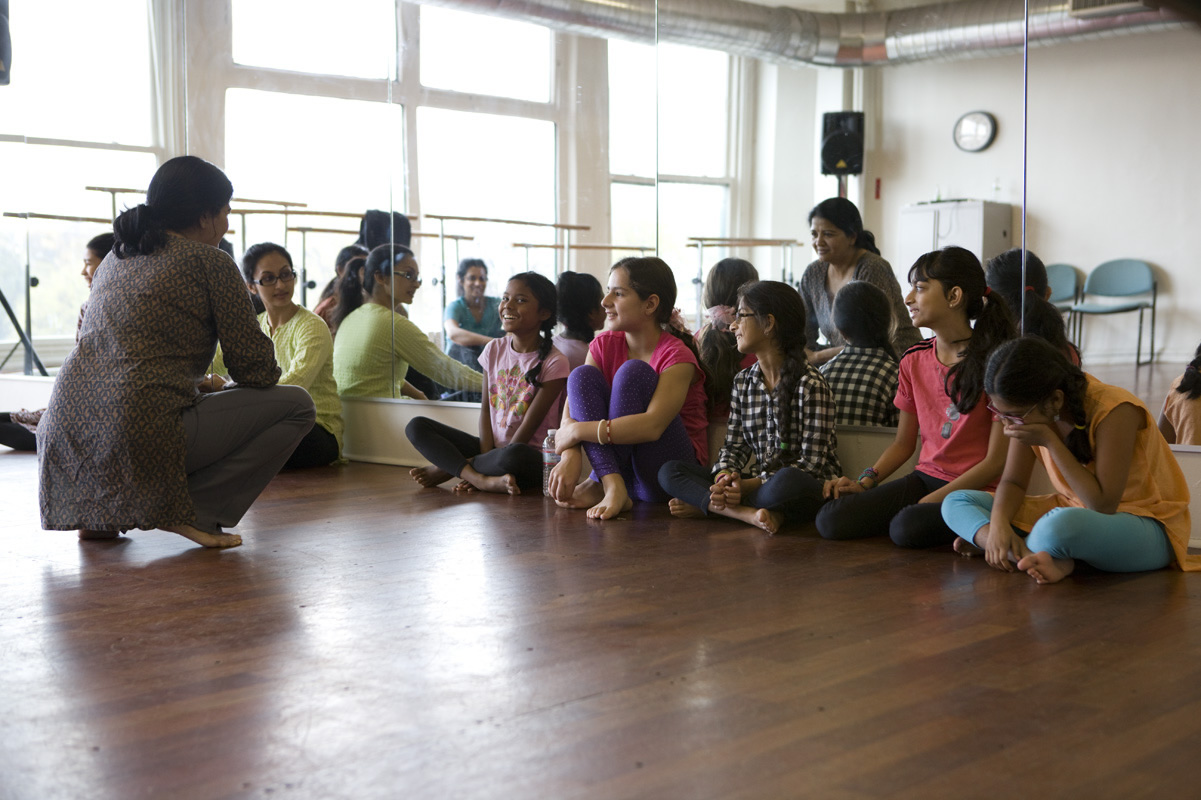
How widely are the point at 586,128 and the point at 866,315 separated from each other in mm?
1565

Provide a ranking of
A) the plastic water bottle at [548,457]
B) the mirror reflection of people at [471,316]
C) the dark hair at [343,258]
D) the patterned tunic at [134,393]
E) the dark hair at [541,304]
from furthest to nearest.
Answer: the dark hair at [343,258]
the mirror reflection of people at [471,316]
the dark hair at [541,304]
the plastic water bottle at [548,457]
the patterned tunic at [134,393]

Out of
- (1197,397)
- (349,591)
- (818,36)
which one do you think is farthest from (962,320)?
(349,591)

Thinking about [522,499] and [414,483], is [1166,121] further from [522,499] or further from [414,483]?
[414,483]

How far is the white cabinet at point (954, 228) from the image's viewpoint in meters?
3.14

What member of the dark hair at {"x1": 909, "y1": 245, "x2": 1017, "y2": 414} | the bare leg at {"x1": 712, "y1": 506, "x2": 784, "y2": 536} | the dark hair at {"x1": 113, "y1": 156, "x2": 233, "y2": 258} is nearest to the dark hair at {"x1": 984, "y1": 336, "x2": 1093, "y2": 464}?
the dark hair at {"x1": 909, "y1": 245, "x2": 1017, "y2": 414}

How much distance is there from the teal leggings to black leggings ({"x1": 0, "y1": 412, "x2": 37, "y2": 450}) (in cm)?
425

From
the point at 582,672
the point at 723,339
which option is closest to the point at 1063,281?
the point at 723,339

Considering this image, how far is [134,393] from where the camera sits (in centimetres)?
279

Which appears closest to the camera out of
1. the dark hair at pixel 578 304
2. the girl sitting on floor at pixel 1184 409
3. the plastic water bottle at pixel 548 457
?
the girl sitting on floor at pixel 1184 409

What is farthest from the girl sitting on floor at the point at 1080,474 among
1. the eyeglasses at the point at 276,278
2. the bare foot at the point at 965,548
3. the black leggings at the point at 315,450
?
the eyeglasses at the point at 276,278

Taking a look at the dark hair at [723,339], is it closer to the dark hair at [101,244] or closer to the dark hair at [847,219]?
the dark hair at [847,219]

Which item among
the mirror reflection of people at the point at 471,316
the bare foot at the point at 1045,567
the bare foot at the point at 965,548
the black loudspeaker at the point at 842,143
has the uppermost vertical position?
the black loudspeaker at the point at 842,143

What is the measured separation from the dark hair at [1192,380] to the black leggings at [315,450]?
3.01 metres

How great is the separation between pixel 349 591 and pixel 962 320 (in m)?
1.69
